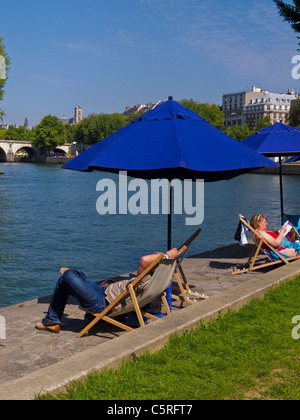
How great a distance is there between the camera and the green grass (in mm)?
3547

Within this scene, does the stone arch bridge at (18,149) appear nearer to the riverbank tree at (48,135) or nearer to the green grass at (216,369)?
the riverbank tree at (48,135)

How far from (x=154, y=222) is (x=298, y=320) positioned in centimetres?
1633

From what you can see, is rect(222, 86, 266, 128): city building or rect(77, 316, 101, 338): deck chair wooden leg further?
rect(222, 86, 266, 128): city building

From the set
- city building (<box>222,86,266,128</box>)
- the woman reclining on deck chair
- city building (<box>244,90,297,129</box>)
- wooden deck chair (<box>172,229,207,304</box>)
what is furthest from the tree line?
wooden deck chair (<box>172,229,207,304</box>)

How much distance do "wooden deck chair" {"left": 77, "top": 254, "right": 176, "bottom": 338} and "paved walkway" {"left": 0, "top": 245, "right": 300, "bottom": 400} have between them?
199mm

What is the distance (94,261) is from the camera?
13.4 metres

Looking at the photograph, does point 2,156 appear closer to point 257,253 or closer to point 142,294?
point 257,253

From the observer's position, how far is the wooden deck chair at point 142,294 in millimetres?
5016

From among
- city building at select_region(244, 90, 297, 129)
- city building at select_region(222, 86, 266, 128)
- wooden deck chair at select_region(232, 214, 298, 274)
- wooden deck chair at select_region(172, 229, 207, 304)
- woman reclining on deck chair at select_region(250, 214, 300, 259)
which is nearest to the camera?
wooden deck chair at select_region(172, 229, 207, 304)

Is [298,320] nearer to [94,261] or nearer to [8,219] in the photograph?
[94,261]

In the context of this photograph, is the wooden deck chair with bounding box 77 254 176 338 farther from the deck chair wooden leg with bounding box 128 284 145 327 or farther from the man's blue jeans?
the man's blue jeans

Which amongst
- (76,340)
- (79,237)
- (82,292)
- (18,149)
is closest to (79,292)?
(82,292)
